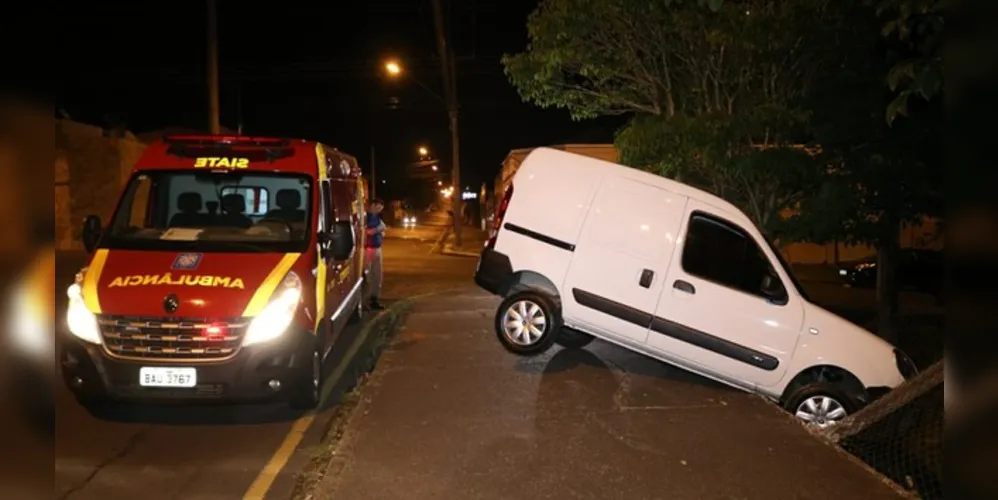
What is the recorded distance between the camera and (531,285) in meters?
8.10

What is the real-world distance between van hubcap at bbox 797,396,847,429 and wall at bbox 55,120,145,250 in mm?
18781

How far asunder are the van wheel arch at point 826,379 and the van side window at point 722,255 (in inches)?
35.5

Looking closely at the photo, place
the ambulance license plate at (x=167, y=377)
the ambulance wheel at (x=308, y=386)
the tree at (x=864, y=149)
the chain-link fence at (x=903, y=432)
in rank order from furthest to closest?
the tree at (x=864, y=149) < the ambulance wheel at (x=308, y=386) < the ambulance license plate at (x=167, y=377) < the chain-link fence at (x=903, y=432)

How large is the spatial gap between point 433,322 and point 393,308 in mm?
2038

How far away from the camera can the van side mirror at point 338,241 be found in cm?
760

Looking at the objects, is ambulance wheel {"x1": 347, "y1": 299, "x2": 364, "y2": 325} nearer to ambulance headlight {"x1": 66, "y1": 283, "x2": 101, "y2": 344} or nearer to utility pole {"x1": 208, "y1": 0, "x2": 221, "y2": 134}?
utility pole {"x1": 208, "y1": 0, "x2": 221, "y2": 134}

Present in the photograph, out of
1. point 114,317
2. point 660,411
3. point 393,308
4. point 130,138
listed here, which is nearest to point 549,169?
point 660,411

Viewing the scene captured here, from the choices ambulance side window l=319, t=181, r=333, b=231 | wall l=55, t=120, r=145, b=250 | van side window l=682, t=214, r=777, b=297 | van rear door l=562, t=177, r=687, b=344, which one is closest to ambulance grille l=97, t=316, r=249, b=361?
ambulance side window l=319, t=181, r=333, b=231

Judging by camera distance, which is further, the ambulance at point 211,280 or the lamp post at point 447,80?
the lamp post at point 447,80

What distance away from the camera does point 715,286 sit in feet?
24.2

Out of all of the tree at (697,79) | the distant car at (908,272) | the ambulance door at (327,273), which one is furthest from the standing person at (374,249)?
the distant car at (908,272)

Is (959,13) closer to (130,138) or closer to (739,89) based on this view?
(739,89)

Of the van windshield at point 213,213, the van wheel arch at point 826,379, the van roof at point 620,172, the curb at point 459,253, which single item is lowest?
the curb at point 459,253

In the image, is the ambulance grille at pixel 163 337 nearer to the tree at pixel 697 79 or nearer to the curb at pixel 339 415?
the curb at pixel 339 415
